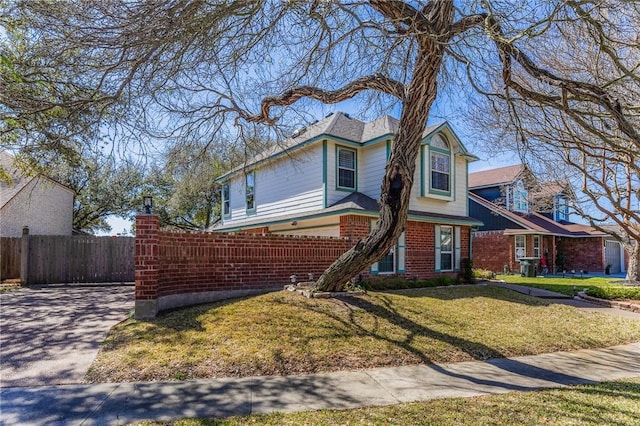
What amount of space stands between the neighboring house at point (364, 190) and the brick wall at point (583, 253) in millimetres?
16453

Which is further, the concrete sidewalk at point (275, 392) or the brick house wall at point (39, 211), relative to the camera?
the brick house wall at point (39, 211)

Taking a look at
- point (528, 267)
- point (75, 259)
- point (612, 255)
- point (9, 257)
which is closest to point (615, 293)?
point (528, 267)

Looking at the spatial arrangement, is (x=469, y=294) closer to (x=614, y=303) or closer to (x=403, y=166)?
(x=614, y=303)

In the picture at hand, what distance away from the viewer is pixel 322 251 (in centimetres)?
1091

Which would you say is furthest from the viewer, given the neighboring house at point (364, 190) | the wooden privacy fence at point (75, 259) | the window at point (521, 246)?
the window at point (521, 246)

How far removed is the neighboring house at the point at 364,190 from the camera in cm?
1281

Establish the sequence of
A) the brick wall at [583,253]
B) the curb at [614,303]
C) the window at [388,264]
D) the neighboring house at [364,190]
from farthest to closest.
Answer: the brick wall at [583,253]
the neighboring house at [364,190]
the window at [388,264]
the curb at [614,303]

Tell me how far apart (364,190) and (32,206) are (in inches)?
620

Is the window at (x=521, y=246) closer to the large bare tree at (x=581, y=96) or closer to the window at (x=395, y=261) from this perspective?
the large bare tree at (x=581, y=96)

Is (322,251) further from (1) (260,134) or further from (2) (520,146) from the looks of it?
(2) (520,146)

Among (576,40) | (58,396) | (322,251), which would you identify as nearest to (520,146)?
(576,40)

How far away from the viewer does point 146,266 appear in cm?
723

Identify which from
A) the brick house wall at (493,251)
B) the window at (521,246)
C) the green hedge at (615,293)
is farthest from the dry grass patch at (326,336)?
the window at (521,246)

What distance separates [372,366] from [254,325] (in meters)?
2.20
